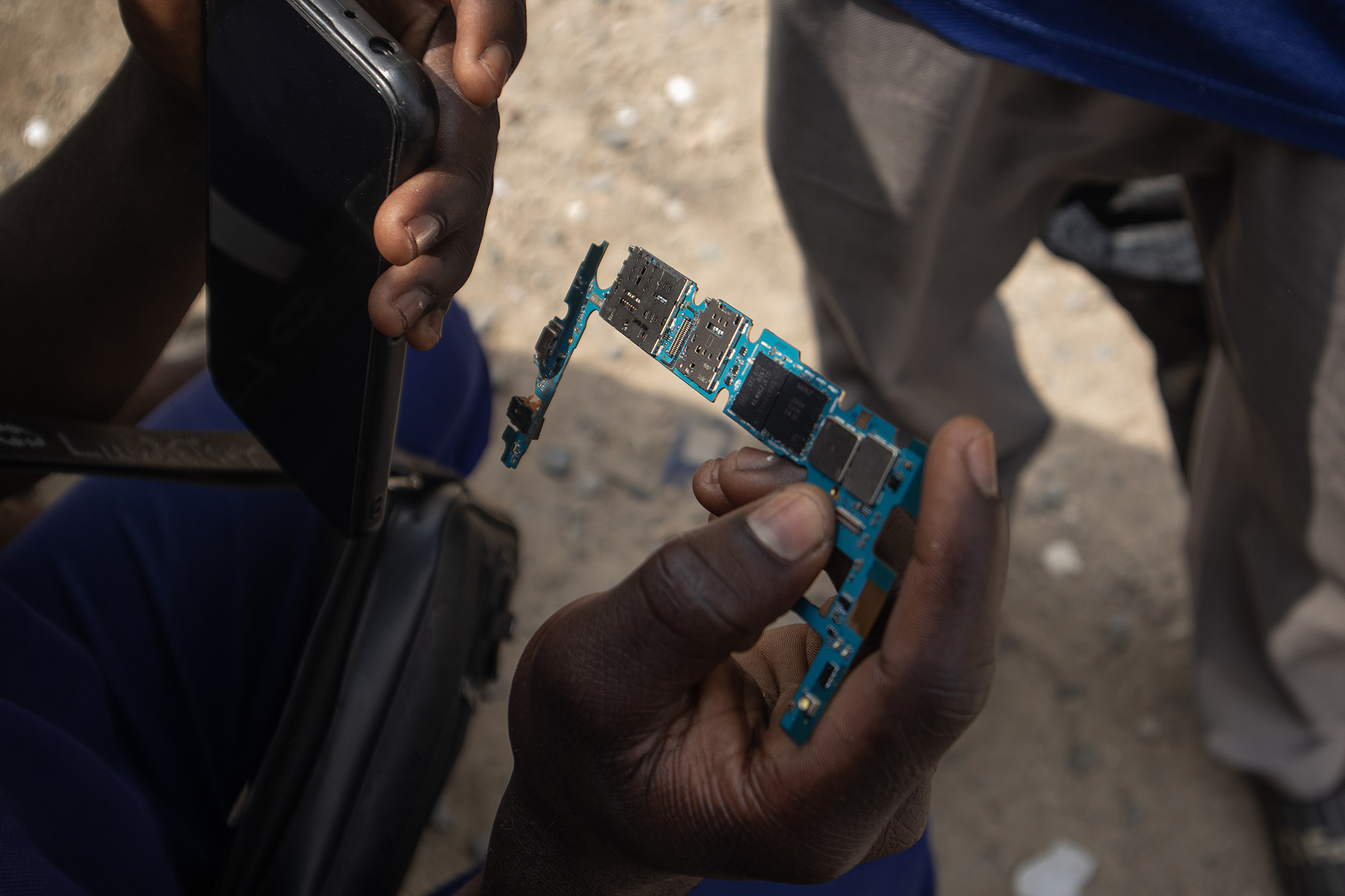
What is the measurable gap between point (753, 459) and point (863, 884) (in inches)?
24.9

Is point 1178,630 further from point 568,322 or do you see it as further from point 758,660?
point 568,322

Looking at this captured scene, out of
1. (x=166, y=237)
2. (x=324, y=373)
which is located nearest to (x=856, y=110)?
(x=324, y=373)

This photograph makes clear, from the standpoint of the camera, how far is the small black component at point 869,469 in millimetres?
676

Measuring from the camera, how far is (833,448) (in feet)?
2.29

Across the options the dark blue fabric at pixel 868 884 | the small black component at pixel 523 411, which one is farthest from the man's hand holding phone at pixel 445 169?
the dark blue fabric at pixel 868 884

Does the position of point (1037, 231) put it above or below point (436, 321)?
below

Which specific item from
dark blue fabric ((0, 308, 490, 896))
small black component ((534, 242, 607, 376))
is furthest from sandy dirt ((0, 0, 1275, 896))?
small black component ((534, 242, 607, 376))

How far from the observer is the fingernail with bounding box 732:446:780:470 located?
740 millimetres

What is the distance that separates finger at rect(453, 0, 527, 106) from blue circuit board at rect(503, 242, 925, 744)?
21 cm

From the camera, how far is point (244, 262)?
100 centimetres

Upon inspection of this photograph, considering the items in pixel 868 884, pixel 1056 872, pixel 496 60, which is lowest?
pixel 1056 872

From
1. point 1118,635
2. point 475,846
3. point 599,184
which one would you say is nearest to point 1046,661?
point 1118,635

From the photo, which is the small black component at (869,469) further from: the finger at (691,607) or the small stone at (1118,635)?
the small stone at (1118,635)

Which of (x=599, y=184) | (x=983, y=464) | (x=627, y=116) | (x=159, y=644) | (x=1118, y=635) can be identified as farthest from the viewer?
(x=627, y=116)
